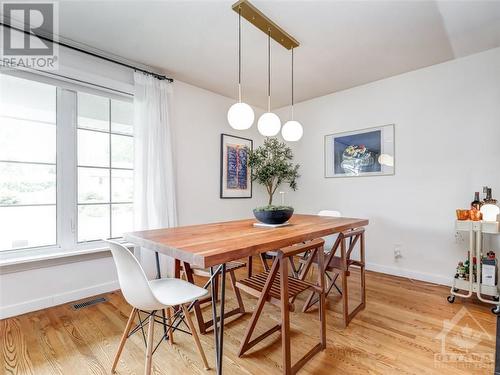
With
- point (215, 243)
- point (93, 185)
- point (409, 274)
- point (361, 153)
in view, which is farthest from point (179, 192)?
point (409, 274)

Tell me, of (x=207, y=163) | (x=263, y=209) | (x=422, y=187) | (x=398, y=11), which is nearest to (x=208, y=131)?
(x=207, y=163)

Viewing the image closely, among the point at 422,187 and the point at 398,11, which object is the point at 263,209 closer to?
the point at 398,11

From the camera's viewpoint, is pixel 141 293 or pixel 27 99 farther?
pixel 27 99

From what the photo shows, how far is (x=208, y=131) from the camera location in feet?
12.1

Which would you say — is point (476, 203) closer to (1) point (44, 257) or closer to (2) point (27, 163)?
(1) point (44, 257)

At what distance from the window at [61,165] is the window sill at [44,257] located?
0.07 m

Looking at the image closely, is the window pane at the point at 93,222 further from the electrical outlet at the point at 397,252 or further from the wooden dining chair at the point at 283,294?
the electrical outlet at the point at 397,252

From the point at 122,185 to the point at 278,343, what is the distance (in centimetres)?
231

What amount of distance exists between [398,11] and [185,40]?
1843mm

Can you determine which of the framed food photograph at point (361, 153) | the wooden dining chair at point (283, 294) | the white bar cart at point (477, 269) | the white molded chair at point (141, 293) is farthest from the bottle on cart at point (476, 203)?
the white molded chair at point (141, 293)

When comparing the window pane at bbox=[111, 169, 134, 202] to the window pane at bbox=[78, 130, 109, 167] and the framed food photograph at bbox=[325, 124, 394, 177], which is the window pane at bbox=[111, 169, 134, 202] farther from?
the framed food photograph at bbox=[325, 124, 394, 177]

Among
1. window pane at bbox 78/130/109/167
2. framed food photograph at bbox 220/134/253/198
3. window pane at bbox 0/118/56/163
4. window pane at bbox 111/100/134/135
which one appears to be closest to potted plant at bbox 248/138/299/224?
framed food photograph at bbox 220/134/253/198

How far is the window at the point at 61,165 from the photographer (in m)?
2.30

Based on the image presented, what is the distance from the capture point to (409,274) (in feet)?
10.2
